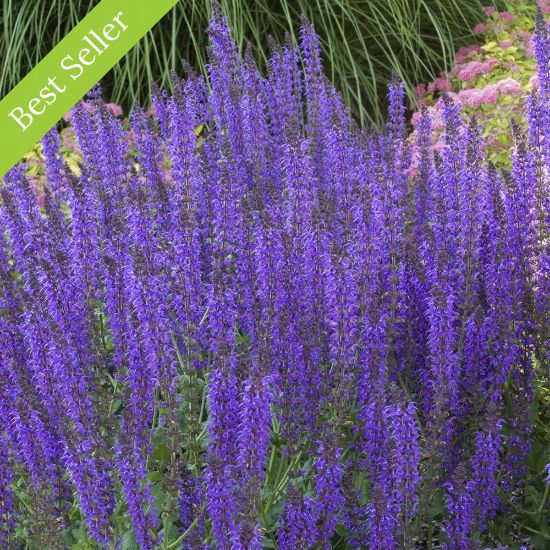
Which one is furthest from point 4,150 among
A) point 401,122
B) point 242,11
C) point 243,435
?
point 242,11

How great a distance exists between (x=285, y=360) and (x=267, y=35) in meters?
5.82

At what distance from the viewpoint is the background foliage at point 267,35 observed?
28.1 ft

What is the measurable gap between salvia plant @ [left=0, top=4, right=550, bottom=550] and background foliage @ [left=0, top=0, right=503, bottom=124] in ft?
14.2

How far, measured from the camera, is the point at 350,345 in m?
3.39

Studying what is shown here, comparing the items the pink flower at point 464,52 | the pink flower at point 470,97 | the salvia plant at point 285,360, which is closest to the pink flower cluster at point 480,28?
the pink flower at point 464,52

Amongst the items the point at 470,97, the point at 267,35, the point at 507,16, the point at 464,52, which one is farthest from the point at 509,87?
the point at 267,35

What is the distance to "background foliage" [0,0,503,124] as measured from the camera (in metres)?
8.57

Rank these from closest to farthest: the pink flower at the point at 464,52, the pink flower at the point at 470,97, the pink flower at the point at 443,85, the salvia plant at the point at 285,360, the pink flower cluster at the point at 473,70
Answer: the salvia plant at the point at 285,360 → the pink flower at the point at 470,97 → the pink flower cluster at the point at 473,70 → the pink flower at the point at 443,85 → the pink flower at the point at 464,52

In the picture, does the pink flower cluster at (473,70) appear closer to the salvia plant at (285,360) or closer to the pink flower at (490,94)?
the pink flower at (490,94)

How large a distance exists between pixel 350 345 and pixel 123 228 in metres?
1.04

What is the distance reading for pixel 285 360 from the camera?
355 centimetres

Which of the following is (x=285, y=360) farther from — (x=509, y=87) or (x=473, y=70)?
(x=473, y=70)

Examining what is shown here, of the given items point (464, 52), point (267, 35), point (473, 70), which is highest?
point (267, 35)

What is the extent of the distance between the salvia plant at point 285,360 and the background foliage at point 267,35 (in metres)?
4.32
